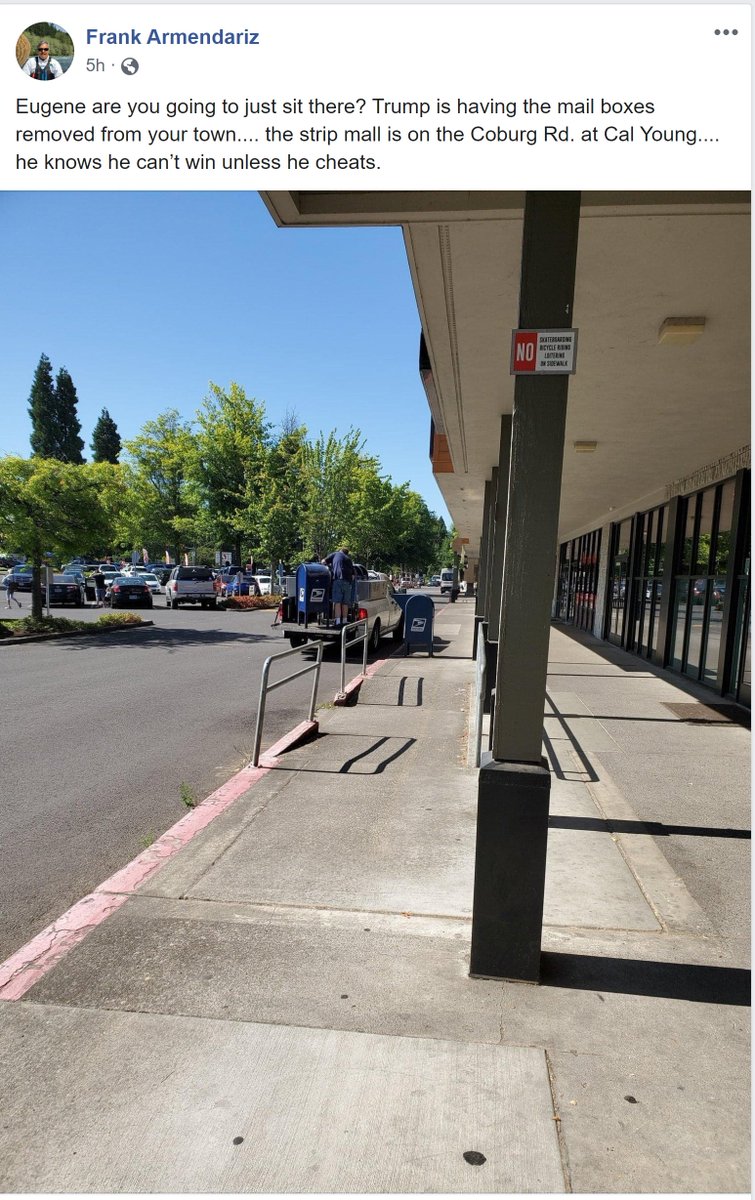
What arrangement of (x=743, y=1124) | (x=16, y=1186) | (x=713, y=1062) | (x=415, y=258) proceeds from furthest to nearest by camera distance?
(x=415, y=258) → (x=713, y=1062) → (x=743, y=1124) → (x=16, y=1186)

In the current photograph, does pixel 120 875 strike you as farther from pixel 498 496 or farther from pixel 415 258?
pixel 498 496

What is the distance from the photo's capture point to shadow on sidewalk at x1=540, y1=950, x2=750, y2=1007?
9.41 feet

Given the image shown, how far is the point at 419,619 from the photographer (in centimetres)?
1443

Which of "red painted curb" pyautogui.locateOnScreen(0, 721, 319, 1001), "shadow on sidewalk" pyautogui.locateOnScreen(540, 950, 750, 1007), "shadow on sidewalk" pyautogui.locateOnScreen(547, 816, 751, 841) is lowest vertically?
"red painted curb" pyautogui.locateOnScreen(0, 721, 319, 1001)

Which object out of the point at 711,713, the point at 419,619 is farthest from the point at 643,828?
the point at 419,619

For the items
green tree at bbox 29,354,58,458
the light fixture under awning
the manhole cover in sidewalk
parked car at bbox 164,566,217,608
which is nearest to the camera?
the light fixture under awning

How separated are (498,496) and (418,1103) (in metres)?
7.84

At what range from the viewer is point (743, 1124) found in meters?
2.20

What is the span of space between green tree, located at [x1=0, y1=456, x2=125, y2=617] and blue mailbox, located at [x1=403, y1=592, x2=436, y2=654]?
840cm

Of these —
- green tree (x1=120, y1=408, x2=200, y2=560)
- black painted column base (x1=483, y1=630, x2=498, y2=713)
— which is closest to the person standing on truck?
black painted column base (x1=483, y1=630, x2=498, y2=713)

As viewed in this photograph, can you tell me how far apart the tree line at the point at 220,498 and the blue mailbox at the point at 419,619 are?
8.40m

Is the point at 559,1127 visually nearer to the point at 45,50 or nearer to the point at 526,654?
the point at 526,654

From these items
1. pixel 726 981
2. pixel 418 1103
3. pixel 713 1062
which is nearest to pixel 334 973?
pixel 418 1103

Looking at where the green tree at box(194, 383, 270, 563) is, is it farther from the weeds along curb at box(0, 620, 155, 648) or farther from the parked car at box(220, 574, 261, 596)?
the weeds along curb at box(0, 620, 155, 648)
